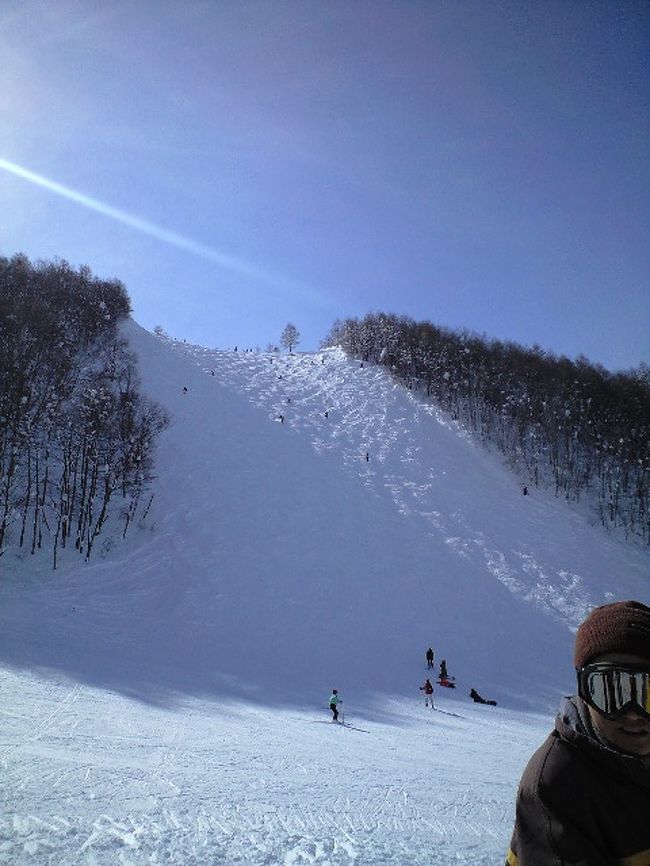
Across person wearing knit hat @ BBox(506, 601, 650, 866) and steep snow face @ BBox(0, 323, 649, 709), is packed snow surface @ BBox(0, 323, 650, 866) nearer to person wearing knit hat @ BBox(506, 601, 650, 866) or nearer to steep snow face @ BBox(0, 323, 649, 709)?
steep snow face @ BBox(0, 323, 649, 709)

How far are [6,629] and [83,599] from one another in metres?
4.53

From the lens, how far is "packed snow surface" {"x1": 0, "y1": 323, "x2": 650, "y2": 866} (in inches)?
265

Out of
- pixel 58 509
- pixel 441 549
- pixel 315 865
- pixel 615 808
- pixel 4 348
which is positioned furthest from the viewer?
pixel 4 348

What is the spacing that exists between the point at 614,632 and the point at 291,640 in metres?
23.9

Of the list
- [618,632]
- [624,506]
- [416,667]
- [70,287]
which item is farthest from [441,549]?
[70,287]

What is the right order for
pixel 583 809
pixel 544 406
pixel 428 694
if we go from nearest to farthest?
1. pixel 583 809
2. pixel 428 694
3. pixel 544 406

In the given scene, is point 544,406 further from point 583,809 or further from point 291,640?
point 583,809

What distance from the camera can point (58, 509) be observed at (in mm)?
30344

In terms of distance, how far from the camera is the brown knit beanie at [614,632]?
5.67ft

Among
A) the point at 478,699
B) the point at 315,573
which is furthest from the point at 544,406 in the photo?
the point at 478,699

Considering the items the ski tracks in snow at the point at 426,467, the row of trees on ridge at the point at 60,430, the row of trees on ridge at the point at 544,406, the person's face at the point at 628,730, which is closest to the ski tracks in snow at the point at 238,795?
the person's face at the point at 628,730

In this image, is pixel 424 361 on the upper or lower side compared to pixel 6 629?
upper

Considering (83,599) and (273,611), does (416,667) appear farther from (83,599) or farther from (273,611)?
(83,599)

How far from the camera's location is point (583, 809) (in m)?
1.59
